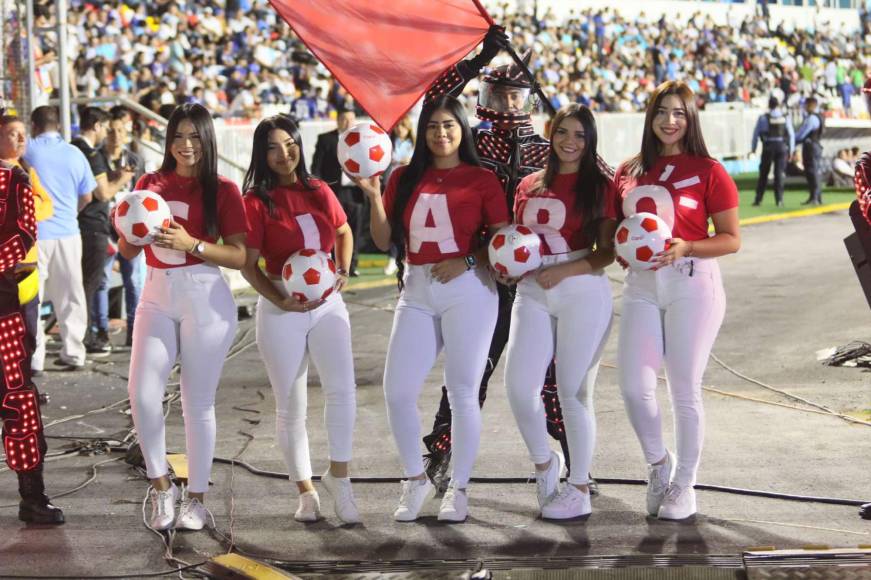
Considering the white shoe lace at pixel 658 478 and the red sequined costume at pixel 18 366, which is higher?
the red sequined costume at pixel 18 366

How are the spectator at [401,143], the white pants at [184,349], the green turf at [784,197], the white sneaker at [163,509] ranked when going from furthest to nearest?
the green turf at [784,197]
the spectator at [401,143]
the white sneaker at [163,509]
the white pants at [184,349]

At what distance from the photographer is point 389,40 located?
260 inches

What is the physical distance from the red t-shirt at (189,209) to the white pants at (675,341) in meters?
1.83

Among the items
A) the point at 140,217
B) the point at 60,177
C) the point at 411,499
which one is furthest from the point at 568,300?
the point at 60,177

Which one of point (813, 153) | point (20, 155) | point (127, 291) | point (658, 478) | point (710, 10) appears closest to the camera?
point (658, 478)

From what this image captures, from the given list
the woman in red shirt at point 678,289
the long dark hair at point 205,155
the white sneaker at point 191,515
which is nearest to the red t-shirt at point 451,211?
the woman in red shirt at point 678,289

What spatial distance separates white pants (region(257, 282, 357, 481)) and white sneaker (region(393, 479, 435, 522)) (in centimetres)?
32

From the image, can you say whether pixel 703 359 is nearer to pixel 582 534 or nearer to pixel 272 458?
pixel 582 534

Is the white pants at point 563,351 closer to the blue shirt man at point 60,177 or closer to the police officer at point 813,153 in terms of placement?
the blue shirt man at point 60,177

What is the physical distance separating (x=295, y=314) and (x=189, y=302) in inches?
19.0

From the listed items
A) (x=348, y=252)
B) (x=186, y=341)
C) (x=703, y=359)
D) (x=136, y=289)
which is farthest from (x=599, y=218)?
(x=136, y=289)

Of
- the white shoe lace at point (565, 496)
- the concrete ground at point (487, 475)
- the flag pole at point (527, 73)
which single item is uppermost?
the flag pole at point (527, 73)

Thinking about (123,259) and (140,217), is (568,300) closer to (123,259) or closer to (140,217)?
(140,217)

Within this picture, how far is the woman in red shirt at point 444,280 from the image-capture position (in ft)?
19.4
